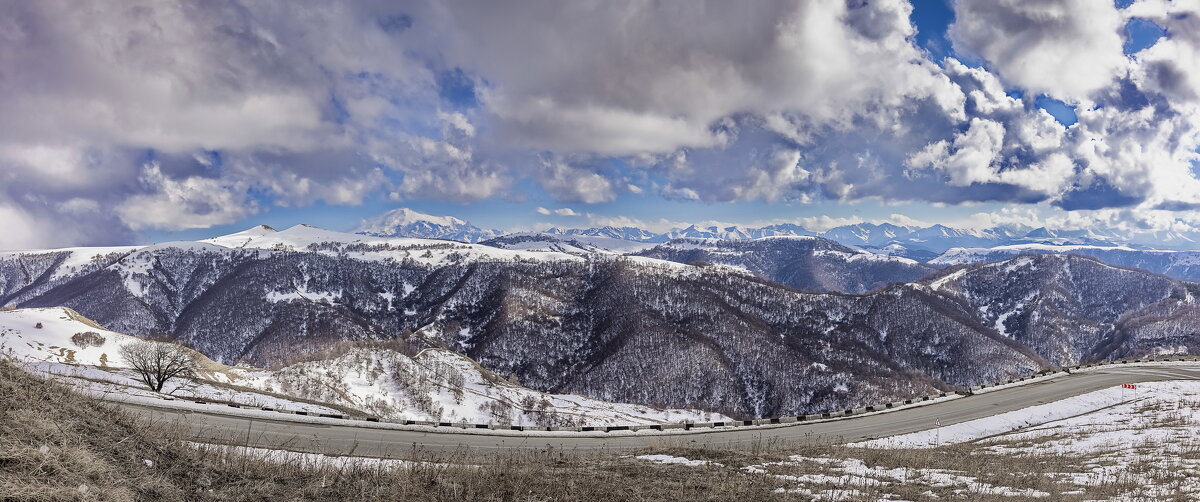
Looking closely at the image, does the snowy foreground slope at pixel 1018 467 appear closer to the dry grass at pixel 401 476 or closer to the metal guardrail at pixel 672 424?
the dry grass at pixel 401 476

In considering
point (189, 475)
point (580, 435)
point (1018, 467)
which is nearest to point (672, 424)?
point (580, 435)

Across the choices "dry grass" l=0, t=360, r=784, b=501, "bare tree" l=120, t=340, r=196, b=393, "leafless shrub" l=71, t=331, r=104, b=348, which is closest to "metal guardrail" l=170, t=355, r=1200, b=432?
"dry grass" l=0, t=360, r=784, b=501

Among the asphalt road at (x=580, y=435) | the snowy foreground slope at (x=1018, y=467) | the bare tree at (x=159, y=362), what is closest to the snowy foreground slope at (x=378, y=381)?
the bare tree at (x=159, y=362)

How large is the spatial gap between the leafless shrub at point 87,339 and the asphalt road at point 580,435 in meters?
175

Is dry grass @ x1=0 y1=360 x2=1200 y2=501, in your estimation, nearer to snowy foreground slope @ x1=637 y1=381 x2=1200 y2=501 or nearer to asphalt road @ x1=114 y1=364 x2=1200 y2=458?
snowy foreground slope @ x1=637 y1=381 x2=1200 y2=501

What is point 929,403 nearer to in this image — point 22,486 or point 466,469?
point 466,469

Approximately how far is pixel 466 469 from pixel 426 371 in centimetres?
17044

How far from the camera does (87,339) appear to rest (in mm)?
149125

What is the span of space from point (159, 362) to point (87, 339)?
479ft

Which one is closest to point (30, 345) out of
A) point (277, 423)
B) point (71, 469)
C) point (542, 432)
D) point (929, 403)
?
point (277, 423)

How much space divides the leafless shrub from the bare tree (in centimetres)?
12927

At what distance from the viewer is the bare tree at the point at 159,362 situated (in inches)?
2076

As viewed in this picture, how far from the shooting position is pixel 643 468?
53.6 ft

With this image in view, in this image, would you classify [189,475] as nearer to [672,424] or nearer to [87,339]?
[672,424]
